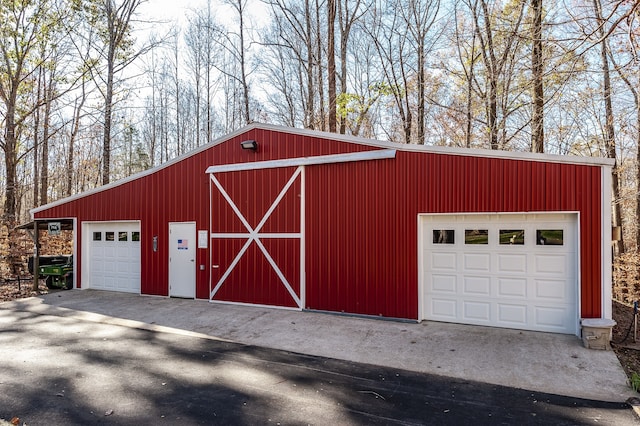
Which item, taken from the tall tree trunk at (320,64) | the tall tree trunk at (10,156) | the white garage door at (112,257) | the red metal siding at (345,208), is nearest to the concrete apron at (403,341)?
the red metal siding at (345,208)

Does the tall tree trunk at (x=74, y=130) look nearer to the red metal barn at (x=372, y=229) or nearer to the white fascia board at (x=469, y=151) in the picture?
the red metal barn at (x=372, y=229)

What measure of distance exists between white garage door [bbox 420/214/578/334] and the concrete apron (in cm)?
30

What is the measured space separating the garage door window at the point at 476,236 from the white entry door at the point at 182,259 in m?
6.38

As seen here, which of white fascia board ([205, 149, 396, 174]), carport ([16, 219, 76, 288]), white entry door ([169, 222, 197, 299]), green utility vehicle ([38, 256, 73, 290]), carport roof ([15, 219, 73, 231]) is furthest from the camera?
carport roof ([15, 219, 73, 231])

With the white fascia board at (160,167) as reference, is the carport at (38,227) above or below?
below

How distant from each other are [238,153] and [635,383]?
8043mm

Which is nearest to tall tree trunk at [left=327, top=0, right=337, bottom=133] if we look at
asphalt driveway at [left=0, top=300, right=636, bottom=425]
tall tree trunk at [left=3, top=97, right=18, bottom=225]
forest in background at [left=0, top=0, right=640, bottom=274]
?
forest in background at [left=0, top=0, right=640, bottom=274]

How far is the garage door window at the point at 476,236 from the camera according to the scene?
685 cm

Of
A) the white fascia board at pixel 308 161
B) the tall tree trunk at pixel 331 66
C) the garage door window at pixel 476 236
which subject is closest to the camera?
the garage door window at pixel 476 236

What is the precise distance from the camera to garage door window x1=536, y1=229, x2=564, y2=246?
20.8 feet

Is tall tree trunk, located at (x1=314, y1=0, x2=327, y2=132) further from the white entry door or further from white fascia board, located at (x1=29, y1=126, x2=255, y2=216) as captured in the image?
the white entry door

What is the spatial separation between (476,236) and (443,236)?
22.5 inches

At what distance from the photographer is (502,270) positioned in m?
6.71

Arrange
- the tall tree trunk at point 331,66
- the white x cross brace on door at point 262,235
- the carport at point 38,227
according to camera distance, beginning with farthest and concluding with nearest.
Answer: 1. the tall tree trunk at point 331,66
2. the carport at point 38,227
3. the white x cross brace on door at point 262,235
